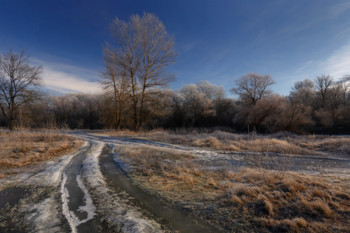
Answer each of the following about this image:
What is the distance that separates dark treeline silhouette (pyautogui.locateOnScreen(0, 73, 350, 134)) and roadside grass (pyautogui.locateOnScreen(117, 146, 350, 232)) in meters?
11.2

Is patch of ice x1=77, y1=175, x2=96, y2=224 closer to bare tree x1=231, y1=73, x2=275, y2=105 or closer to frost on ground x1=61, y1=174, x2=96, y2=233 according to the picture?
frost on ground x1=61, y1=174, x2=96, y2=233

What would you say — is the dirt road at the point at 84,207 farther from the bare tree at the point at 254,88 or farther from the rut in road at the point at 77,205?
the bare tree at the point at 254,88

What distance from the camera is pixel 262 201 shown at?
3121 millimetres

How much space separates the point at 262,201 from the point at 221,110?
36610 millimetres

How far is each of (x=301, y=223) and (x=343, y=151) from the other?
441 inches

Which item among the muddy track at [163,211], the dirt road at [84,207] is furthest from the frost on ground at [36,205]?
the muddy track at [163,211]

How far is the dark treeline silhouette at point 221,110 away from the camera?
21.2m

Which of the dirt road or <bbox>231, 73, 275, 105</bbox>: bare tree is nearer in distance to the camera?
the dirt road

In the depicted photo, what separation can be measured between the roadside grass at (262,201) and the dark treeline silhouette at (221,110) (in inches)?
439

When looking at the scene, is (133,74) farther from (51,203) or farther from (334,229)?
(334,229)

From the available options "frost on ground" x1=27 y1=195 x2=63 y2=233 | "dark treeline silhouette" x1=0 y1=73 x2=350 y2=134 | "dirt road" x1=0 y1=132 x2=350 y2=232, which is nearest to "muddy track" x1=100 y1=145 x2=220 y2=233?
"dirt road" x1=0 y1=132 x2=350 y2=232

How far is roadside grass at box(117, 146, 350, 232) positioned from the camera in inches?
97.4

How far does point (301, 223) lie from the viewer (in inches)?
94.0

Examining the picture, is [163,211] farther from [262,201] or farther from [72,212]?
[262,201]
